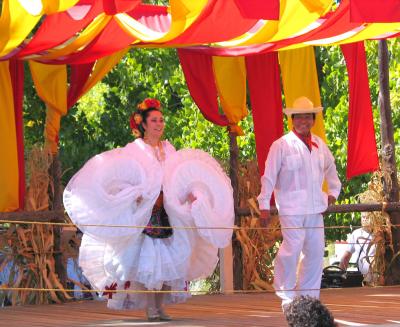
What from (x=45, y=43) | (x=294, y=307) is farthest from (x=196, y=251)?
(x=294, y=307)

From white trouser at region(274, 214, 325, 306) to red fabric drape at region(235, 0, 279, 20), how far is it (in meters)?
1.42

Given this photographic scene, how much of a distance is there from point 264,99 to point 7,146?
268cm

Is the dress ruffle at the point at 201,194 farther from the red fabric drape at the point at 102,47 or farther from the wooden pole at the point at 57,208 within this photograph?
the wooden pole at the point at 57,208

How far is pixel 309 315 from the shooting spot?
3.77 metres

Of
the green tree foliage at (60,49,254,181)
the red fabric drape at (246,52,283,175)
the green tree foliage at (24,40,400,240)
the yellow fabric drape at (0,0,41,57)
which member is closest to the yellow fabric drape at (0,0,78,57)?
the yellow fabric drape at (0,0,41,57)

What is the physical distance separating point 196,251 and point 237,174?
321cm

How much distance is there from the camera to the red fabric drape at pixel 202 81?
34.9ft

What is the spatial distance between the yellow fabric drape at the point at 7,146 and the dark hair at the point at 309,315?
5.83 meters

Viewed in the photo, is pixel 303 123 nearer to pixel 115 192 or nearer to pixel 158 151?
pixel 158 151

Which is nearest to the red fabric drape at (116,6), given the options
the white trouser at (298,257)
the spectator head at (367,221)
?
the white trouser at (298,257)

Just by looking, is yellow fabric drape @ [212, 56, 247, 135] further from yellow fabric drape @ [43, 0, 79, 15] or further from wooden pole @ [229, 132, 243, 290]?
yellow fabric drape @ [43, 0, 79, 15]

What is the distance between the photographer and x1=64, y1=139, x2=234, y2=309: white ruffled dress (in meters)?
7.62

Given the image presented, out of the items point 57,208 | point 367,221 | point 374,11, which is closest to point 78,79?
point 57,208

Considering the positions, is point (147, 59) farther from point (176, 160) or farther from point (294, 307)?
point (294, 307)
